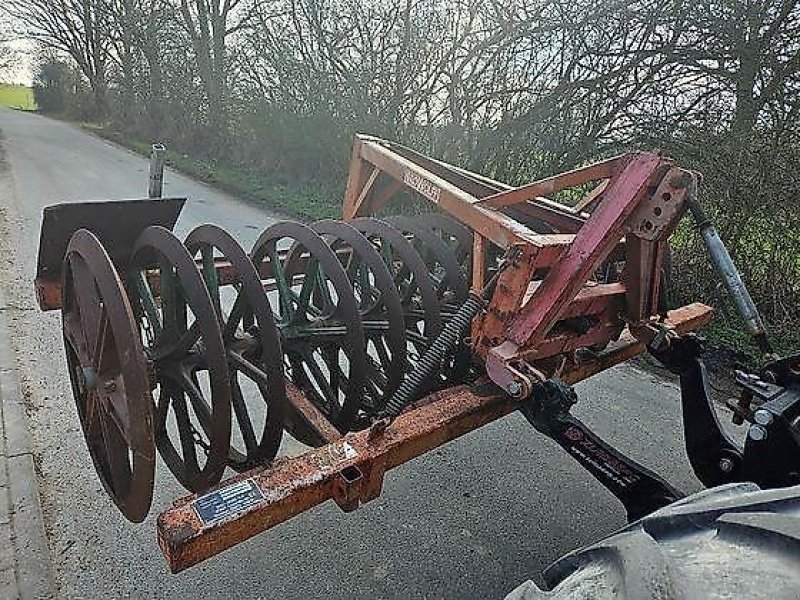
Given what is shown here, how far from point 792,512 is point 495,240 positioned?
1.60 m

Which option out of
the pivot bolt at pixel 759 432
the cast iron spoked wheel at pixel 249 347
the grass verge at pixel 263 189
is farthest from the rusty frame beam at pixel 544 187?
the grass verge at pixel 263 189

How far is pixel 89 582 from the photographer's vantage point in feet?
7.62

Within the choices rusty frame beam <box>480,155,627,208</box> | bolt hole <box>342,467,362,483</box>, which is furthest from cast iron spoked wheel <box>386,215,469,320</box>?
bolt hole <box>342,467,362,483</box>

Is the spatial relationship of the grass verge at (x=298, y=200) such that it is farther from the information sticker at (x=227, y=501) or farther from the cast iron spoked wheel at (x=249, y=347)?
the information sticker at (x=227, y=501)

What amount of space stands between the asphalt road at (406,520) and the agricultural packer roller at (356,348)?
1.26ft

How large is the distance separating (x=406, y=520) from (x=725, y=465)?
132 centimetres

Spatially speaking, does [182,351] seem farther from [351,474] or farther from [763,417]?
[763,417]

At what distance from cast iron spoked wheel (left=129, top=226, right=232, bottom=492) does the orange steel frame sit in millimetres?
289

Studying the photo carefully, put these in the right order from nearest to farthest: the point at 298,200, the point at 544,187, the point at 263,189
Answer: the point at 544,187 < the point at 298,200 < the point at 263,189

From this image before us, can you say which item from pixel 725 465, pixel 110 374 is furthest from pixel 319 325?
pixel 725 465

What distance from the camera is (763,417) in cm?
186

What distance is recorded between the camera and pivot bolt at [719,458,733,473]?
215cm

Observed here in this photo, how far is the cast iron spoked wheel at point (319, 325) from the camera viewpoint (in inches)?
97.0

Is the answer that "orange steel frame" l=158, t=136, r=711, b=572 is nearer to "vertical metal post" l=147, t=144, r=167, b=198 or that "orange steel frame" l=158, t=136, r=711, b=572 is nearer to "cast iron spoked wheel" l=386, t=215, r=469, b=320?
"cast iron spoked wheel" l=386, t=215, r=469, b=320
